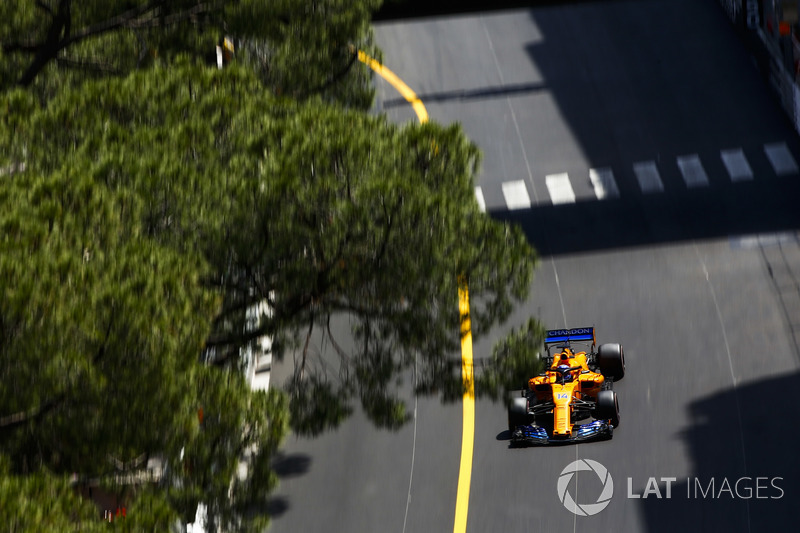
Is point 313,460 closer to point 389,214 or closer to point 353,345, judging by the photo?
point 353,345

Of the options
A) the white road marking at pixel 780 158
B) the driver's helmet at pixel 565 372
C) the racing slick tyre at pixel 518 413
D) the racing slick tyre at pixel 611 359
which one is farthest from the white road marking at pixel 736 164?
the racing slick tyre at pixel 518 413

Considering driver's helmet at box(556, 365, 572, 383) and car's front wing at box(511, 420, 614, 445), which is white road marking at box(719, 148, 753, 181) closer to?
driver's helmet at box(556, 365, 572, 383)

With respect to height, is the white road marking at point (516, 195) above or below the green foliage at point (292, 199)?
above

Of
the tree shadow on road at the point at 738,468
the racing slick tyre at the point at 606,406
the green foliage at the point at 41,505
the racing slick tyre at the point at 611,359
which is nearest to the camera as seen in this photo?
the green foliage at the point at 41,505

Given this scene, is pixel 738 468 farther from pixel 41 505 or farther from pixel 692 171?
pixel 41 505

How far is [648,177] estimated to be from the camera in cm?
3164

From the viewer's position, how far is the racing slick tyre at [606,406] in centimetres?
2147

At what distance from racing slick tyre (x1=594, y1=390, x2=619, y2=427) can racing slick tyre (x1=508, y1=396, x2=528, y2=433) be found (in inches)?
49.9

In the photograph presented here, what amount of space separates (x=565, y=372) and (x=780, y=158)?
40.6 ft

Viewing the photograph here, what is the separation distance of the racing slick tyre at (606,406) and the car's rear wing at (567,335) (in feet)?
5.41

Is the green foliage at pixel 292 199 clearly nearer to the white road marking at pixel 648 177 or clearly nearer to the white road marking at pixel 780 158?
the white road marking at pixel 648 177

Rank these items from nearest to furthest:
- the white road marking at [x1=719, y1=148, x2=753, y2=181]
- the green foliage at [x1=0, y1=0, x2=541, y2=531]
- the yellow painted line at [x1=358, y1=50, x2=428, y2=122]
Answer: the green foliage at [x1=0, y1=0, x2=541, y2=531] < the white road marking at [x1=719, y1=148, x2=753, y2=181] < the yellow painted line at [x1=358, y1=50, x2=428, y2=122]

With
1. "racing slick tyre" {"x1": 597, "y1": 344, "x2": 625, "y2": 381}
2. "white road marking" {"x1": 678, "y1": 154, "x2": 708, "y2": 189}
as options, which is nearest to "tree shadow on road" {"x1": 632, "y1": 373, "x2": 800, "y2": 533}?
"racing slick tyre" {"x1": 597, "y1": 344, "x2": 625, "y2": 381}

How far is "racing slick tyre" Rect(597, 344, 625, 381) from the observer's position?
75.1ft
